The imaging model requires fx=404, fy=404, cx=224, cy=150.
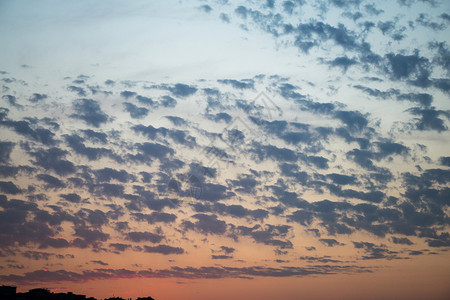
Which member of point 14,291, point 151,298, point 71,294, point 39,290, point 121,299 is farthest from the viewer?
point 151,298

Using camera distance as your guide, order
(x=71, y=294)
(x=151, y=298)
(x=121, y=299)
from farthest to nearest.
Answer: (x=151, y=298) < (x=121, y=299) < (x=71, y=294)

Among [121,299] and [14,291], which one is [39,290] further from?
[121,299]

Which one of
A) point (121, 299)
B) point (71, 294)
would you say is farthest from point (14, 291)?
point (121, 299)

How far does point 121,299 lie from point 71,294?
16463 millimetres

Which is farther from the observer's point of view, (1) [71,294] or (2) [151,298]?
(2) [151,298]

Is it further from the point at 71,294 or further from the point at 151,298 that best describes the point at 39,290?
the point at 151,298

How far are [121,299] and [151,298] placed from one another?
16621 mm

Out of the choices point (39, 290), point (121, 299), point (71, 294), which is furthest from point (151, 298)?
point (39, 290)

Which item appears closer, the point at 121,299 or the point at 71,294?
the point at 71,294

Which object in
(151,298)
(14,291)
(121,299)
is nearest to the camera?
(14,291)

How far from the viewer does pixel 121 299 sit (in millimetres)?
132750

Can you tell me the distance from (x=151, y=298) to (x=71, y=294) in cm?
3212

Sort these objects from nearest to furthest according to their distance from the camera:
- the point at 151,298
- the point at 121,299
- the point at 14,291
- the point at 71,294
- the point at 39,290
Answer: the point at 14,291
the point at 39,290
the point at 71,294
the point at 121,299
the point at 151,298

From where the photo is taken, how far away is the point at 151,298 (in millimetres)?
146875
